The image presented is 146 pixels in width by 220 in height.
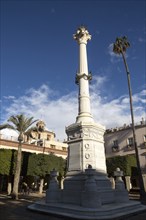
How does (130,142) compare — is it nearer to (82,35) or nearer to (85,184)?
(82,35)

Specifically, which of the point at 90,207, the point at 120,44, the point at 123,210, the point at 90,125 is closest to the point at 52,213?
the point at 90,207

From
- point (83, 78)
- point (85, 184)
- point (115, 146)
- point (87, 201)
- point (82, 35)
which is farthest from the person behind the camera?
point (115, 146)

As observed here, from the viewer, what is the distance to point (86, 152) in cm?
1236

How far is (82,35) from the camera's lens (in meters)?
16.3

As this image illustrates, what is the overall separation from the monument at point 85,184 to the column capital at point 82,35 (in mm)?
3137

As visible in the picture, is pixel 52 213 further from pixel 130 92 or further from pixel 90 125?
pixel 130 92

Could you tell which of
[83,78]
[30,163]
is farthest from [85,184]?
[30,163]

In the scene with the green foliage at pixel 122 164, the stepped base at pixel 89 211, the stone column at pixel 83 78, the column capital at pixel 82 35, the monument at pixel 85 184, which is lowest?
the stepped base at pixel 89 211

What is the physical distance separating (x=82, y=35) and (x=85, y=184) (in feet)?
36.4

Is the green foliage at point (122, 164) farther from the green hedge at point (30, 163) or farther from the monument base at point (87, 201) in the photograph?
the monument base at point (87, 201)

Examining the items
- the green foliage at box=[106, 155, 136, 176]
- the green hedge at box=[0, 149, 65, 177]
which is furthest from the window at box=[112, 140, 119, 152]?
the green hedge at box=[0, 149, 65, 177]

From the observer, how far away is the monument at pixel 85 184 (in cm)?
998

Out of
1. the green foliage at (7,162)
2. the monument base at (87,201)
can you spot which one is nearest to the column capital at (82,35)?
the monument base at (87,201)

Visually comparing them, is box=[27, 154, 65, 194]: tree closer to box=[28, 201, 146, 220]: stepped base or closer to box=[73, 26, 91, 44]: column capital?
box=[28, 201, 146, 220]: stepped base
